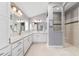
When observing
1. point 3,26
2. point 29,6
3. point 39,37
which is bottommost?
point 39,37

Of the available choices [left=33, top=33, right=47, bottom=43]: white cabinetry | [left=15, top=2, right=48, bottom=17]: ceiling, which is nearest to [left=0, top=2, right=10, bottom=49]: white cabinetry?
[left=15, top=2, right=48, bottom=17]: ceiling

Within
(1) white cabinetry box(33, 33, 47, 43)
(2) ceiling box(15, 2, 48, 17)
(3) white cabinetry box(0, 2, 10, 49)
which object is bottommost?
(1) white cabinetry box(33, 33, 47, 43)

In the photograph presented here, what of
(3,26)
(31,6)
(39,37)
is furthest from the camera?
(39,37)

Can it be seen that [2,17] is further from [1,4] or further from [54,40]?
[54,40]

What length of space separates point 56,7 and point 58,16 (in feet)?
2.62

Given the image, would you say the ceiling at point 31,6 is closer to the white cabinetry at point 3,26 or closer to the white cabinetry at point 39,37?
the white cabinetry at point 39,37

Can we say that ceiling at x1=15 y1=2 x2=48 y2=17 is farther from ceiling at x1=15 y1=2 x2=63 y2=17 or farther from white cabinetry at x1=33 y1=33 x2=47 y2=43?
white cabinetry at x1=33 y1=33 x2=47 y2=43

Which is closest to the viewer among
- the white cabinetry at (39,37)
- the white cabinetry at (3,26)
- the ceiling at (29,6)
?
the white cabinetry at (3,26)

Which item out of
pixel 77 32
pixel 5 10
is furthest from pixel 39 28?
pixel 5 10

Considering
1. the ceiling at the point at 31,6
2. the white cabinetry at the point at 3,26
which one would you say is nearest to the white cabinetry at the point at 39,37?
the ceiling at the point at 31,6

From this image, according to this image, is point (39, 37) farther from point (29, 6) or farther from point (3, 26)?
point (3, 26)

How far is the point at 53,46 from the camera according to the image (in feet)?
22.2

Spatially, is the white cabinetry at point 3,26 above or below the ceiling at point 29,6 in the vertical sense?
below

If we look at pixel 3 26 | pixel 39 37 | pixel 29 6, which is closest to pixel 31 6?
pixel 29 6
